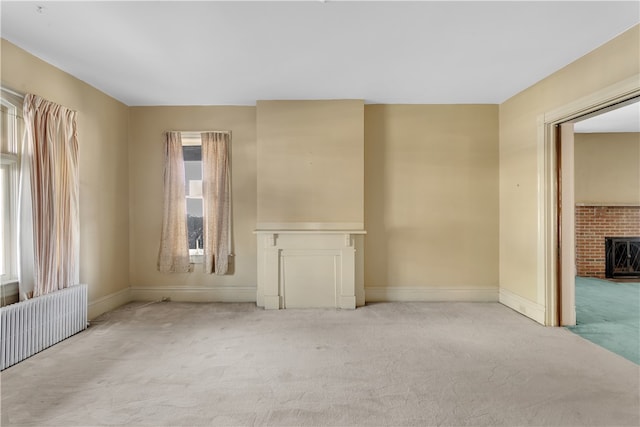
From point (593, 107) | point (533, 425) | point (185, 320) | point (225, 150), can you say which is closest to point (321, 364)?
point (533, 425)

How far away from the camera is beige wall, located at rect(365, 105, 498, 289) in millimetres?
4281

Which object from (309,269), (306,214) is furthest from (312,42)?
(309,269)

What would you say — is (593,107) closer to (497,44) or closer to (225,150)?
(497,44)

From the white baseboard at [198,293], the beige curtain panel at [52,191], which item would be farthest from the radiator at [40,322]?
the white baseboard at [198,293]

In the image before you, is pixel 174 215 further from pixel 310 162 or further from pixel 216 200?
pixel 310 162

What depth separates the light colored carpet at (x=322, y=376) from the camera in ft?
6.24

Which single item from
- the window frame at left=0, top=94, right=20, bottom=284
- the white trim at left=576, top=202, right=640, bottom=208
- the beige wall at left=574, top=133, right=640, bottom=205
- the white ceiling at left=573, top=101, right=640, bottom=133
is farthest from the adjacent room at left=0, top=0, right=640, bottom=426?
the white trim at left=576, top=202, right=640, bottom=208

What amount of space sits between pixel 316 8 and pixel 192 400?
2.81m

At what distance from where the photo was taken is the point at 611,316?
368cm

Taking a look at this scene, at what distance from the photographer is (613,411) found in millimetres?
1939

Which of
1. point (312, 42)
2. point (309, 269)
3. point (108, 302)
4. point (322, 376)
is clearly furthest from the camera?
point (309, 269)

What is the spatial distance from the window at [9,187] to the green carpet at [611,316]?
5.39m

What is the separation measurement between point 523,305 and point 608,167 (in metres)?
4.30

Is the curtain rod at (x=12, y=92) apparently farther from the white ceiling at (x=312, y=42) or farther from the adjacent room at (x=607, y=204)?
the adjacent room at (x=607, y=204)
